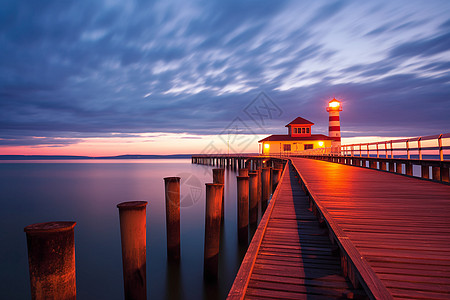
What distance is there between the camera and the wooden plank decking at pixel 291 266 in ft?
7.75

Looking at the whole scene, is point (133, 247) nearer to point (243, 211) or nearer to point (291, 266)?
point (291, 266)

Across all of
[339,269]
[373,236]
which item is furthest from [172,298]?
[373,236]

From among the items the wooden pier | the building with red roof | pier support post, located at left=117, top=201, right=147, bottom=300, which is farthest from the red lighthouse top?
pier support post, located at left=117, top=201, right=147, bottom=300

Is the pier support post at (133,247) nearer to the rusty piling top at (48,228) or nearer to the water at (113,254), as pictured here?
the rusty piling top at (48,228)

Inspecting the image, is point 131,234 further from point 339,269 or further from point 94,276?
point 94,276

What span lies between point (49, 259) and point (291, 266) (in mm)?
2312

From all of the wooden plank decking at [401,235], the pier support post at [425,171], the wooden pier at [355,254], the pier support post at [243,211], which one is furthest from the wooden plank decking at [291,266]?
the pier support post at [425,171]

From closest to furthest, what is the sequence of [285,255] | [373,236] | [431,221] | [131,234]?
[373,236] → [285,255] → [431,221] → [131,234]

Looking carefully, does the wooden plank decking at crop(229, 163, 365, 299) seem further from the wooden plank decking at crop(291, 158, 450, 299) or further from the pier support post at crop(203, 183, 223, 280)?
the pier support post at crop(203, 183, 223, 280)

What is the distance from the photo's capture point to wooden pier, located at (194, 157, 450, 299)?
2018mm

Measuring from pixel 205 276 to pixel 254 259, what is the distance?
3453 mm

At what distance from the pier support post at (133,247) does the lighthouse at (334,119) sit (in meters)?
39.3

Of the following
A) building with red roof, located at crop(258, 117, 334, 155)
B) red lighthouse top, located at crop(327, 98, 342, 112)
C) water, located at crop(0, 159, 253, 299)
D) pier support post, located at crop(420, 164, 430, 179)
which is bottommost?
water, located at crop(0, 159, 253, 299)

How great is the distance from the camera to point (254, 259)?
2812 mm
